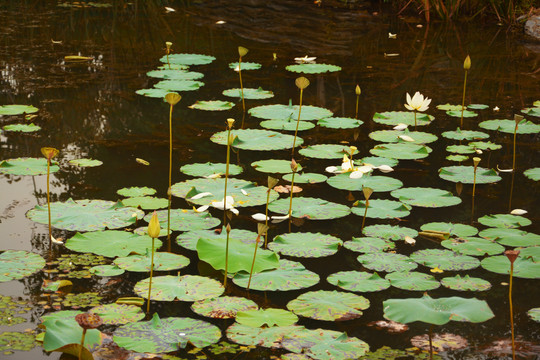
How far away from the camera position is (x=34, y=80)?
202 inches

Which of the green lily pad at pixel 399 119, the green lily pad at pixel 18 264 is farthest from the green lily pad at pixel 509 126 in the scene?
the green lily pad at pixel 18 264

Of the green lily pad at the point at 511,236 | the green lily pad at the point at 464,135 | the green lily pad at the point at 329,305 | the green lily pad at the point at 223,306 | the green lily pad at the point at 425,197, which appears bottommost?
the green lily pad at the point at 223,306

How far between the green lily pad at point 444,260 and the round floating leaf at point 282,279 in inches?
17.5

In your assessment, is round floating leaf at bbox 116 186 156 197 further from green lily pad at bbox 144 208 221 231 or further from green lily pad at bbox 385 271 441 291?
green lily pad at bbox 385 271 441 291

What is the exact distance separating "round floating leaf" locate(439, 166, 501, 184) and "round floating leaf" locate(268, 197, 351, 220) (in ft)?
2.29

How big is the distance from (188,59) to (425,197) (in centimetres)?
305

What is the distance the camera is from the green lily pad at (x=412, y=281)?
240cm

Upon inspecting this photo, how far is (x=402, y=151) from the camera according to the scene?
3.80 metres

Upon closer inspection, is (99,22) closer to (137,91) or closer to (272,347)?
(137,91)

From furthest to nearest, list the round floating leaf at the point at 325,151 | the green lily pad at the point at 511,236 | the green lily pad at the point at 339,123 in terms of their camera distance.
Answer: the green lily pad at the point at 339,123 → the round floating leaf at the point at 325,151 → the green lily pad at the point at 511,236

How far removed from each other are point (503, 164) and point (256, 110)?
1.54 m

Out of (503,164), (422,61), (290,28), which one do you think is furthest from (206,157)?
(290,28)

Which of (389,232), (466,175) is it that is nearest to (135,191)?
(389,232)

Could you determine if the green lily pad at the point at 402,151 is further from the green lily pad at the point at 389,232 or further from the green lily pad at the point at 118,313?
the green lily pad at the point at 118,313
